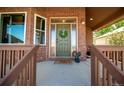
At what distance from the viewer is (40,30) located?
27.2 ft

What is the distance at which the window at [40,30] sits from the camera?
7964mm

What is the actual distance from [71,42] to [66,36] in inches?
17.6

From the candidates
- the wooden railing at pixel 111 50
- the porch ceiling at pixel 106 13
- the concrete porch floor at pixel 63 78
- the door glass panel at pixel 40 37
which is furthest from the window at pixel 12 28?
the wooden railing at pixel 111 50

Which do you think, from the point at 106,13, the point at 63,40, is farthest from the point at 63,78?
the point at 106,13

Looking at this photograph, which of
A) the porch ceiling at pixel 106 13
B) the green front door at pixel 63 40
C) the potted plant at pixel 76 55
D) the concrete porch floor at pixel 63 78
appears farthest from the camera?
the green front door at pixel 63 40

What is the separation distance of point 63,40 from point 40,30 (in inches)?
59.4

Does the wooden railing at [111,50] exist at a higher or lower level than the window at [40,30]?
lower

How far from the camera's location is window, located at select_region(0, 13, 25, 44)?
7.56 m

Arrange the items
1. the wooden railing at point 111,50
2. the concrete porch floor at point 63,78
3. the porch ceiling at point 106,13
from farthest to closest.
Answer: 1. the porch ceiling at point 106,13
2. the concrete porch floor at point 63,78
3. the wooden railing at point 111,50

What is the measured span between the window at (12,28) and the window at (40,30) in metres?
0.68

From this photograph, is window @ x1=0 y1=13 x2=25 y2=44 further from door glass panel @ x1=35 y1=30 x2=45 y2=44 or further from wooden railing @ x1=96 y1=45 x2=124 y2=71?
wooden railing @ x1=96 y1=45 x2=124 y2=71

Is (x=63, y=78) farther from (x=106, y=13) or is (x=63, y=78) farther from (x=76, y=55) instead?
(x=106, y=13)

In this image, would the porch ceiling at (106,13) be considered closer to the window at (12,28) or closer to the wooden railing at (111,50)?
the window at (12,28)
